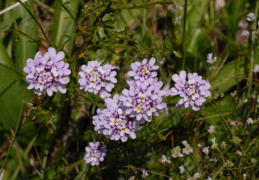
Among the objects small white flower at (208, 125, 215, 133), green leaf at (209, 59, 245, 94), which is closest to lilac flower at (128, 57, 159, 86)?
small white flower at (208, 125, 215, 133)

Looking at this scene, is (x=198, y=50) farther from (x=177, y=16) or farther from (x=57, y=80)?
(x=57, y=80)

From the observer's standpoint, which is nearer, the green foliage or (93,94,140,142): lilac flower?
(93,94,140,142): lilac flower

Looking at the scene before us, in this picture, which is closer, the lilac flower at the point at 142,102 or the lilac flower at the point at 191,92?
the lilac flower at the point at 142,102

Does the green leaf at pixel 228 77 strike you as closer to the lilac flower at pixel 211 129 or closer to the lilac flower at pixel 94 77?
the lilac flower at pixel 211 129

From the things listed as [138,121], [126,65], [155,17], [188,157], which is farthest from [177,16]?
[138,121]

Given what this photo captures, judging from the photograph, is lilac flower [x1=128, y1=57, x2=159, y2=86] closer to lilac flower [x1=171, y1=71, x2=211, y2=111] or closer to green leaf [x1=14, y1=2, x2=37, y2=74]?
lilac flower [x1=171, y1=71, x2=211, y2=111]

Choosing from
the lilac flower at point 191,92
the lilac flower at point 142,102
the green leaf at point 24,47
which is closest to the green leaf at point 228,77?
the lilac flower at point 191,92

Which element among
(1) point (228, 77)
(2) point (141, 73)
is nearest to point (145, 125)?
(2) point (141, 73)

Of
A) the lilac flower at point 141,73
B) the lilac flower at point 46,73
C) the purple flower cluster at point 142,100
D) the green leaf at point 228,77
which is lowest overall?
the purple flower cluster at point 142,100
